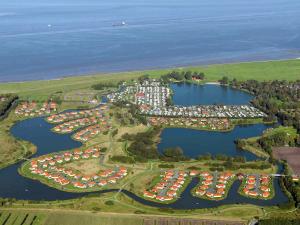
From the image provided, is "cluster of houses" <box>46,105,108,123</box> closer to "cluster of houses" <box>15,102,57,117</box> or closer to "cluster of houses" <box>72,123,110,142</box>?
"cluster of houses" <box>15,102,57,117</box>

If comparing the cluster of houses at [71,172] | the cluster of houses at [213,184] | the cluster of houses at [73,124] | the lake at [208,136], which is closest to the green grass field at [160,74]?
the lake at [208,136]

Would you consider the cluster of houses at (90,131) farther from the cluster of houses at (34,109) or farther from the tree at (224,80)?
the tree at (224,80)

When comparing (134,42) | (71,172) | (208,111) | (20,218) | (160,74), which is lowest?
(20,218)

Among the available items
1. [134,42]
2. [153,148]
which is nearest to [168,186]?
[153,148]

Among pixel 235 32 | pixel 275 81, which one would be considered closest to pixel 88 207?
pixel 275 81

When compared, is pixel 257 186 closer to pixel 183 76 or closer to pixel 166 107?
Answer: pixel 166 107

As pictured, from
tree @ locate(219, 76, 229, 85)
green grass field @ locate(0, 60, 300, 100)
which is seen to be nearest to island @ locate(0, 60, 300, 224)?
tree @ locate(219, 76, 229, 85)

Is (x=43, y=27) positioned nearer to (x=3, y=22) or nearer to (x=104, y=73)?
(x=3, y=22)

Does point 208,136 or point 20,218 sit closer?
point 20,218
